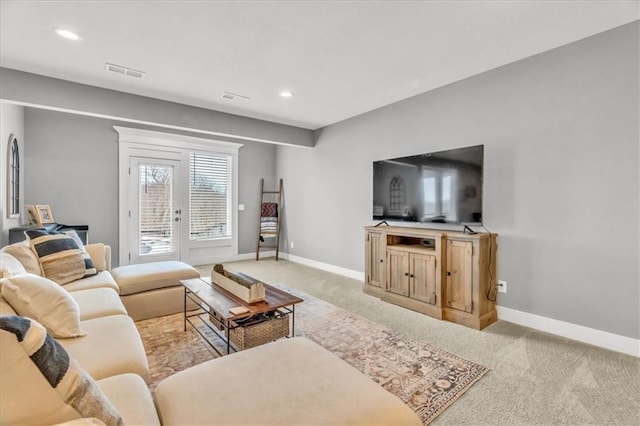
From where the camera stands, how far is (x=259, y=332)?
2381 millimetres

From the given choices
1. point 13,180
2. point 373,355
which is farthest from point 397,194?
point 13,180

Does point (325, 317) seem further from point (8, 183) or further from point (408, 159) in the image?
point (8, 183)

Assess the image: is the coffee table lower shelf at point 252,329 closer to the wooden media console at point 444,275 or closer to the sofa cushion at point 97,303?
the sofa cushion at point 97,303

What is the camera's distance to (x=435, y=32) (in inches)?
97.3

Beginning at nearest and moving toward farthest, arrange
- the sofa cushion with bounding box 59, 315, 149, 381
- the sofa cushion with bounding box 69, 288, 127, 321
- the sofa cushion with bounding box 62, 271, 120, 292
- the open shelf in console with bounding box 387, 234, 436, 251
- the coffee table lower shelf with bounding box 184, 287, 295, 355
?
the sofa cushion with bounding box 59, 315, 149, 381 < the sofa cushion with bounding box 69, 288, 127, 321 < the coffee table lower shelf with bounding box 184, 287, 295, 355 < the sofa cushion with bounding box 62, 271, 120, 292 < the open shelf in console with bounding box 387, 234, 436, 251

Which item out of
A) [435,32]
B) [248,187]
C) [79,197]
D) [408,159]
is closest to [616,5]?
[435,32]

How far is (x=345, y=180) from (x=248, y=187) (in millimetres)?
2405

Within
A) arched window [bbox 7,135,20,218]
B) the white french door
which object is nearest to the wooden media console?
the white french door

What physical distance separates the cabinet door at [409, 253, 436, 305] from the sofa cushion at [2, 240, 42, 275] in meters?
3.50

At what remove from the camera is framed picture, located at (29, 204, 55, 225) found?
3.99 metres

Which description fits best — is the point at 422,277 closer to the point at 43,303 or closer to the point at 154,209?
the point at 43,303

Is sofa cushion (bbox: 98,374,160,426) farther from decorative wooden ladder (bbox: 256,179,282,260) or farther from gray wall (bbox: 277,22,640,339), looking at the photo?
decorative wooden ladder (bbox: 256,179,282,260)

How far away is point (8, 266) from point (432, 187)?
12.1 feet

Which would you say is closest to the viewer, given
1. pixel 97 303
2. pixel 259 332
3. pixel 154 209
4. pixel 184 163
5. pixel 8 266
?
pixel 8 266
